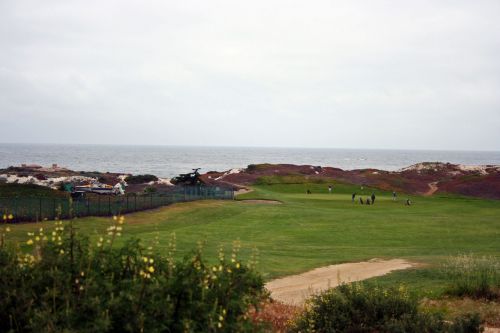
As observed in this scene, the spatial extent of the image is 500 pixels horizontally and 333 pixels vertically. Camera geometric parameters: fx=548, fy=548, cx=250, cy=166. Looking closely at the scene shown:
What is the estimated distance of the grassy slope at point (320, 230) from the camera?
25763 millimetres

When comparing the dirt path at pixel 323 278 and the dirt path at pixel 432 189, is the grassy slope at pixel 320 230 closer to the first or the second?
the dirt path at pixel 323 278

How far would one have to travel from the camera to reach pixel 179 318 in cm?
693

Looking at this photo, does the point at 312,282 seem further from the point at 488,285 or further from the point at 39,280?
the point at 39,280

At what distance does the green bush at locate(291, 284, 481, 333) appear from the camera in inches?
404

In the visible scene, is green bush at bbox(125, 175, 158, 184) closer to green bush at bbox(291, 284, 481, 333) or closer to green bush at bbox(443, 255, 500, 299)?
green bush at bbox(443, 255, 500, 299)

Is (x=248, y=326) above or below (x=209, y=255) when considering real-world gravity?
above

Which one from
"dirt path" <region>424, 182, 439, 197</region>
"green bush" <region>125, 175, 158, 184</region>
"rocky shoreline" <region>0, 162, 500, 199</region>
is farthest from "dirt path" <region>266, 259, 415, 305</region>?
"green bush" <region>125, 175, 158, 184</region>

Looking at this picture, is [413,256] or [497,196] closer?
[413,256]

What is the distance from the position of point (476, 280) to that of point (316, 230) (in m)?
18.9

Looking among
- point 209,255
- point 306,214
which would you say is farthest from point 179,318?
point 306,214

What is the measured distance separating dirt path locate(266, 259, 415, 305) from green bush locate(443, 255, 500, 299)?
3249 mm

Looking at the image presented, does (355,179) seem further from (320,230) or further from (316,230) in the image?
(316,230)

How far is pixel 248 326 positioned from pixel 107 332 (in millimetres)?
1739

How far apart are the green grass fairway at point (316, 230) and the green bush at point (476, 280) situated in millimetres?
5494
